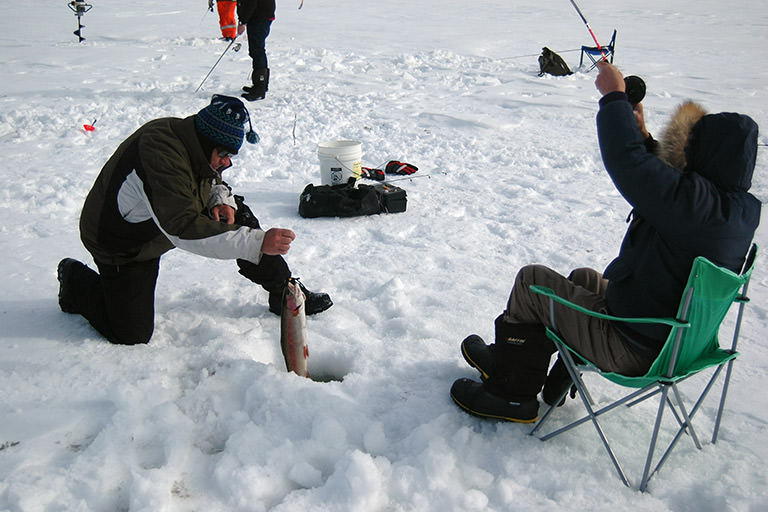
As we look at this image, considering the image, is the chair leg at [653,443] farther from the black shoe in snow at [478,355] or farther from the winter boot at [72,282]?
the winter boot at [72,282]

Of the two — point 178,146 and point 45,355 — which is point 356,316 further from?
point 45,355

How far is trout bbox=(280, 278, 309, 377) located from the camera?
2.71 metres

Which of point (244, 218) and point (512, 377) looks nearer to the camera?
point (512, 377)

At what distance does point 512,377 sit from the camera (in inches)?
98.6

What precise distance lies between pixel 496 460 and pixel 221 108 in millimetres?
2120

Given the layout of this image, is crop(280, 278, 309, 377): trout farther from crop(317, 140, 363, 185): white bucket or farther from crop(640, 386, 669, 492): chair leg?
crop(317, 140, 363, 185): white bucket

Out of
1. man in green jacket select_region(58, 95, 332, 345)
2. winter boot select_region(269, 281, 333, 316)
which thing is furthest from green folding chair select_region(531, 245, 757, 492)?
winter boot select_region(269, 281, 333, 316)

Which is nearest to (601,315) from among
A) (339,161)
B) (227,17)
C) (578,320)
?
(578,320)

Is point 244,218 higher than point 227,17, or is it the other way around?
point 227,17

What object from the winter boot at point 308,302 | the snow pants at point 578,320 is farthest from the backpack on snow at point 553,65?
the snow pants at point 578,320

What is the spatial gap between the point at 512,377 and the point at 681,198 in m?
1.05

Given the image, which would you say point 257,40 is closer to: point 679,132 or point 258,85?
point 258,85

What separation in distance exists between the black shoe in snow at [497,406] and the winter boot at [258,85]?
26.0 ft

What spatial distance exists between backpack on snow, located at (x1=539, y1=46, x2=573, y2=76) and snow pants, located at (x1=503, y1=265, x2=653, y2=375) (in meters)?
9.84
